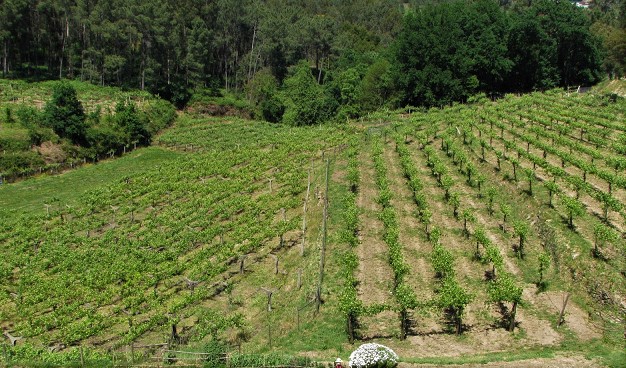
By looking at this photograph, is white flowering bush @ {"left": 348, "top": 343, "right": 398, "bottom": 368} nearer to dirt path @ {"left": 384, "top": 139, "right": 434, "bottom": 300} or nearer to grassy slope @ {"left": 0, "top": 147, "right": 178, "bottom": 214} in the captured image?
dirt path @ {"left": 384, "top": 139, "right": 434, "bottom": 300}

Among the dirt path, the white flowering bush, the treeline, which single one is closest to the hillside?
the treeline

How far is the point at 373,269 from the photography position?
29.5m

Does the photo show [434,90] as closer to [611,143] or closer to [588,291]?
[611,143]

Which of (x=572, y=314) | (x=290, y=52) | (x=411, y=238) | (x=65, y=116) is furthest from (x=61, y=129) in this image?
(x=572, y=314)

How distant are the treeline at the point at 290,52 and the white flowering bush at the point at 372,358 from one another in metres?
54.5

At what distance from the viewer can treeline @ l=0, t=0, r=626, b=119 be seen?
72062 mm

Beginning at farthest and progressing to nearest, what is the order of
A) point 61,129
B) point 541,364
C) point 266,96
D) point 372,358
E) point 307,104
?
point 266,96 < point 307,104 < point 61,129 < point 541,364 < point 372,358

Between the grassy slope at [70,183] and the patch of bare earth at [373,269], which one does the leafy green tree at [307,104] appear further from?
the patch of bare earth at [373,269]

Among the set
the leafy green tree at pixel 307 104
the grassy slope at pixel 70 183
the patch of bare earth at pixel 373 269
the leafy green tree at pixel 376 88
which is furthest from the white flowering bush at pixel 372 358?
the leafy green tree at pixel 307 104

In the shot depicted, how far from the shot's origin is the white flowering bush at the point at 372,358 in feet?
64.5

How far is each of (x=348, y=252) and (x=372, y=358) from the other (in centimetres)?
1017

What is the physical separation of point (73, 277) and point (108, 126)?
37.4 meters

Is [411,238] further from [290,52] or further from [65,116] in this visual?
[290,52]

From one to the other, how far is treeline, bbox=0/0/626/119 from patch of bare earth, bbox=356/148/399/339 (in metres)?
37.1
